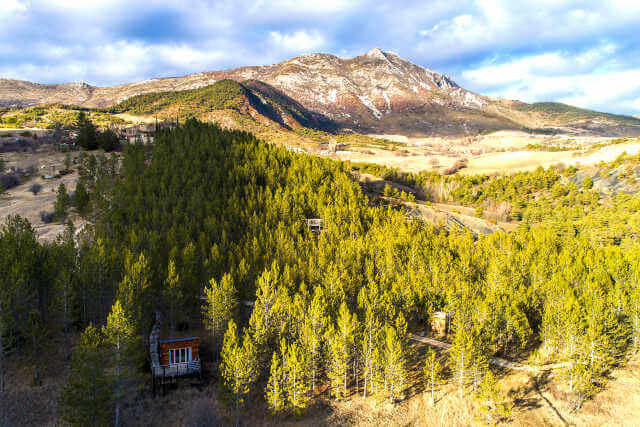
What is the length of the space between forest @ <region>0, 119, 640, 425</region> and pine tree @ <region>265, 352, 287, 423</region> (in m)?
0.28

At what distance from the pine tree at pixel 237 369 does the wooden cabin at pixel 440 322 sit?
3474cm

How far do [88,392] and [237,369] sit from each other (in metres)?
13.8

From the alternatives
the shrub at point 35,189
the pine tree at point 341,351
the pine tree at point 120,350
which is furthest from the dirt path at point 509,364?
the shrub at point 35,189

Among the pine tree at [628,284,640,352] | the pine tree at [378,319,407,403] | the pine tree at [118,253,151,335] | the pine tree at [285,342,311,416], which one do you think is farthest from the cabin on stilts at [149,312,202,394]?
the pine tree at [628,284,640,352]

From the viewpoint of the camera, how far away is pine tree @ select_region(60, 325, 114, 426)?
104 feet

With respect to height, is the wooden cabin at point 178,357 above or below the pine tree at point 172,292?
below

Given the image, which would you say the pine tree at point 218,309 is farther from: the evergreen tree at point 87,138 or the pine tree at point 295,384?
the evergreen tree at point 87,138

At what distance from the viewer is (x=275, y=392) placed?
4028cm

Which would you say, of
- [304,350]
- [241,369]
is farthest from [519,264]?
[241,369]

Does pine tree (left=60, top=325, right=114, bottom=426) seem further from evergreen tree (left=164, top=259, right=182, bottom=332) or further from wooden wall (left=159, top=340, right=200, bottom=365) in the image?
evergreen tree (left=164, top=259, right=182, bottom=332)

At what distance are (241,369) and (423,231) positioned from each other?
69229 mm

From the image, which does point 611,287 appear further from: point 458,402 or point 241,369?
point 241,369

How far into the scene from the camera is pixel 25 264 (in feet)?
155

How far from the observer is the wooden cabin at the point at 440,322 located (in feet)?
200
